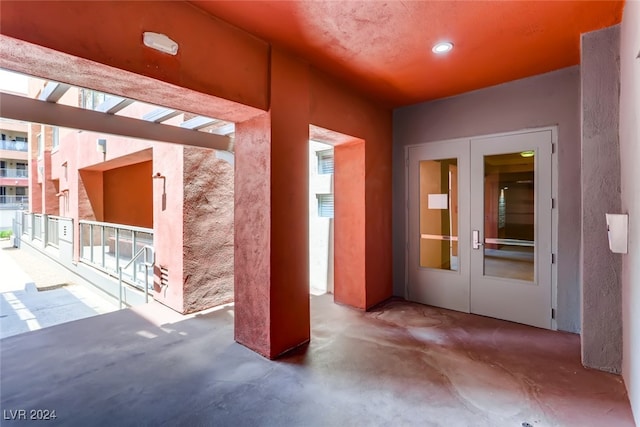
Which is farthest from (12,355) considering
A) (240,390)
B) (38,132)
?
(38,132)

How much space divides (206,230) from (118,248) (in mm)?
2552

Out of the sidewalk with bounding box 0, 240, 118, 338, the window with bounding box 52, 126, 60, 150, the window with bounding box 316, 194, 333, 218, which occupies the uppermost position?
the window with bounding box 52, 126, 60, 150

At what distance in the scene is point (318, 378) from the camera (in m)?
2.39

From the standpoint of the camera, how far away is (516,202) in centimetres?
352

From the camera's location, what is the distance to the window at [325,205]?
197 inches

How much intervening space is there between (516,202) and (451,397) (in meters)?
2.40

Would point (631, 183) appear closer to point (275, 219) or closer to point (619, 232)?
point (619, 232)

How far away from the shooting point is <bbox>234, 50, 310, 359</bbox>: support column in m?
2.71

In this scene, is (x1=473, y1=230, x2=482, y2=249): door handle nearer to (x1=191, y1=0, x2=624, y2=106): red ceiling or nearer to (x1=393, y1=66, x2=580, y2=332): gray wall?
(x1=393, y1=66, x2=580, y2=332): gray wall

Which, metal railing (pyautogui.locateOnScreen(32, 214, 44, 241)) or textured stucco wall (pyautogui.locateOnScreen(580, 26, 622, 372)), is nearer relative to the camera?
textured stucco wall (pyautogui.locateOnScreen(580, 26, 622, 372))

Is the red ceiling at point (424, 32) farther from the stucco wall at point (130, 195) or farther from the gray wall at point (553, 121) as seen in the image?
the stucco wall at point (130, 195)

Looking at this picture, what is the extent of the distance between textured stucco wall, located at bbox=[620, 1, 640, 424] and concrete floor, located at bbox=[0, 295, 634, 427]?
0.87 ft

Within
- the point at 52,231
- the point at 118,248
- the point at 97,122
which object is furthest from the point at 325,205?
the point at 52,231

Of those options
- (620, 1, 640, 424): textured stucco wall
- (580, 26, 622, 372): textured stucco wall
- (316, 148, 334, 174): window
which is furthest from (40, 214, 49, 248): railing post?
(620, 1, 640, 424): textured stucco wall
